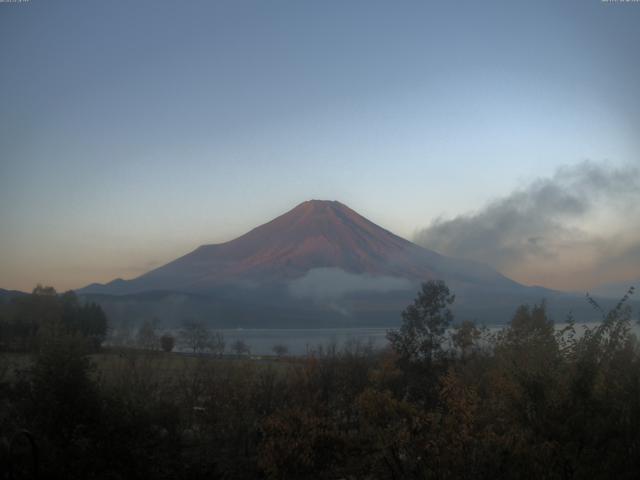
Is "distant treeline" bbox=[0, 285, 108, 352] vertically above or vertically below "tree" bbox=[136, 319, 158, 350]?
above

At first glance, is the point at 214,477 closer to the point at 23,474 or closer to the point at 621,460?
the point at 23,474

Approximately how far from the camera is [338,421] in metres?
8.40

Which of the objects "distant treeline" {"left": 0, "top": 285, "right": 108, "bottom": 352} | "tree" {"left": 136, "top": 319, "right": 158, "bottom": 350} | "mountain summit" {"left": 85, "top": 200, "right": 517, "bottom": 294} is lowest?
"tree" {"left": 136, "top": 319, "right": 158, "bottom": 350}

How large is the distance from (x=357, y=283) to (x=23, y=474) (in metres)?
80.6

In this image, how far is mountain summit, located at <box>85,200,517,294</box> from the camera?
86.9 metres

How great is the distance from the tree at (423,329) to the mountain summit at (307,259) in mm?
65831

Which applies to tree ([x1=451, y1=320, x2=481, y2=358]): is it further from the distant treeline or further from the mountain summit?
the mountain summit

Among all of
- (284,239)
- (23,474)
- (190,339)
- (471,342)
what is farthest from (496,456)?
(284,239)

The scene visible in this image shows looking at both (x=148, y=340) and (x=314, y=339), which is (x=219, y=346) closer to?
(x=148, y=340)

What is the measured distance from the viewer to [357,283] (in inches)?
3398

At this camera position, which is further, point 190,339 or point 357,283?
point 357,283

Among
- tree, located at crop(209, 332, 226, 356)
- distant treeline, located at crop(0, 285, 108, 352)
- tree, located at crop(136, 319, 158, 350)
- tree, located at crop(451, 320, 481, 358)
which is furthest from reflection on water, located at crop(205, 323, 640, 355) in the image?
distant treeline, located at crop(0, 285, 108, 352)


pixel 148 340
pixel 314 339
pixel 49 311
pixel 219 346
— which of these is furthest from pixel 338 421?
pixel 314 339

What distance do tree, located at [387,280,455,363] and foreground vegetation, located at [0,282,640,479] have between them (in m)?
0.98
